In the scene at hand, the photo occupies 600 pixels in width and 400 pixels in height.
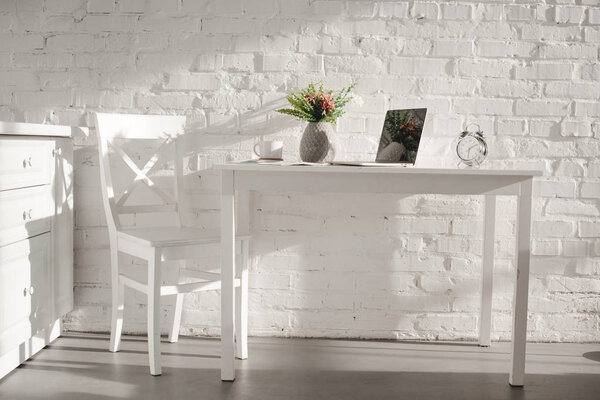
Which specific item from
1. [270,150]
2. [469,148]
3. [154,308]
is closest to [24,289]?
[154,308]

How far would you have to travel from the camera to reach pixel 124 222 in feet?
9.48

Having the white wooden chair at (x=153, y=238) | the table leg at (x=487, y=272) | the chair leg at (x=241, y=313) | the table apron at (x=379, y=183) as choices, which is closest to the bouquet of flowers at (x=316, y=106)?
the table apron at (x=379, y=183)

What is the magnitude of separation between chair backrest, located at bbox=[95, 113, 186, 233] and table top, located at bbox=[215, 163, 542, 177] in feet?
1.97

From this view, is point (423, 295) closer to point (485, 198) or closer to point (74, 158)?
point (485, 198)

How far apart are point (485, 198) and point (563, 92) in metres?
0.57

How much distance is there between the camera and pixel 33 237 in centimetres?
246

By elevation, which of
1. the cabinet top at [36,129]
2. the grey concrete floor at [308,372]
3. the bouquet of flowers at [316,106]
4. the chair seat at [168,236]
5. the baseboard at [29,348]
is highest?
the bouquet of flowers at [316,106]

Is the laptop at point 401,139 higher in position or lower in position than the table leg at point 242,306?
higher

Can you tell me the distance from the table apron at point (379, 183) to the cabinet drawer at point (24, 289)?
2.71 feet

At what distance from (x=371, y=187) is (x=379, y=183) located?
31mm

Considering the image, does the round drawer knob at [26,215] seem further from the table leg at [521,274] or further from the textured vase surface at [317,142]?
the table leg at [521,274]

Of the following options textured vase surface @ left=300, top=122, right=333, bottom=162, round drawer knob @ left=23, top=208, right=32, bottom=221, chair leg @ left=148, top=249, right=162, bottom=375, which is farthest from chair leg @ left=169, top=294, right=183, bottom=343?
textured vase surface @ left=300, top=122, right=333, bottom=162

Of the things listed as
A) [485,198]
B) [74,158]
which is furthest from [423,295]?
[74,158]

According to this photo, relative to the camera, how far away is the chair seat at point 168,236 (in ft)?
7.63
